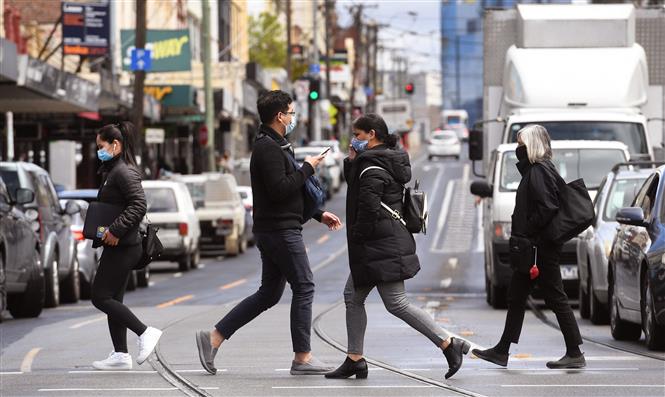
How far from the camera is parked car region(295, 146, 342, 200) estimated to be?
6141cm

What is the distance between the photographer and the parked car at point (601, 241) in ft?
60.3

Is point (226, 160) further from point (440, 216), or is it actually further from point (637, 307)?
point (637, 307)

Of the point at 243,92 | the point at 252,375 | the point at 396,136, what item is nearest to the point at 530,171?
the point at 396,136

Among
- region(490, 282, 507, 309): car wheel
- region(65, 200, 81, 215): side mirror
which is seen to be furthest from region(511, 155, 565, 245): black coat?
region(65, 200, 81, 215): side mirror

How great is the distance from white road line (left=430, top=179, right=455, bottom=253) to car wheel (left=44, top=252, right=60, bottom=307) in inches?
824

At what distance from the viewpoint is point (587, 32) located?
26141 millimetres

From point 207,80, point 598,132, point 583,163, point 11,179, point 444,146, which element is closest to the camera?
point 11,179

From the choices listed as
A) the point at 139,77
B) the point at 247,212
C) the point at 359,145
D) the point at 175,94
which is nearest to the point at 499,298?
the point at 359,145

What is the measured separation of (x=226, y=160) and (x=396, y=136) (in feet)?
150

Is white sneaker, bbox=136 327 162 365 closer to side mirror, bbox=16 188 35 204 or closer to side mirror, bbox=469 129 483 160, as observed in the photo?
side mirror, bbox=16 188 35 204

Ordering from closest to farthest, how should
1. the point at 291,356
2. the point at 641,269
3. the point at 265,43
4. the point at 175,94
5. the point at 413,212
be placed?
1. the point at 413,212
2. the point at 291,356
3. the point at 641,269
4. the point at 175,94
5. the point at 265,43

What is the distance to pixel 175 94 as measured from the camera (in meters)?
54.0

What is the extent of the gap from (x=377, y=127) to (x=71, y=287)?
13.4 metres

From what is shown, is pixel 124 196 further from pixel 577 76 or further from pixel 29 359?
pixel 577 76
